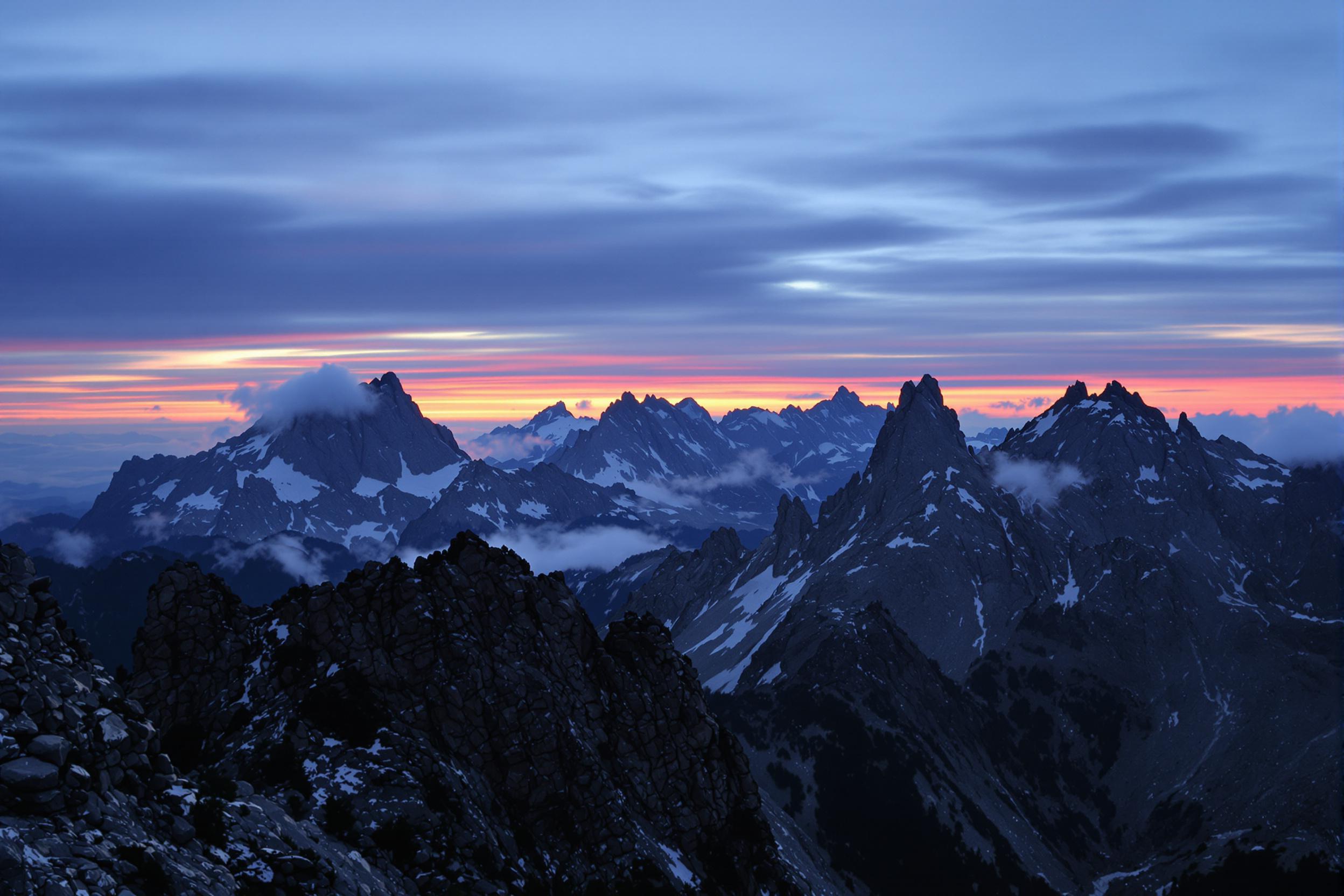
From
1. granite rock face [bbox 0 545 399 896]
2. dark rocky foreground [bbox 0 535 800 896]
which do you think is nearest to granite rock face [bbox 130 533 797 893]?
dark rocky foreground [bbox 0 535 800 896]

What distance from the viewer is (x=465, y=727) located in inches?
3492

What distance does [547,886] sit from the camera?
78.4 meters

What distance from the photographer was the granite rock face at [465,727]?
73.2 meters

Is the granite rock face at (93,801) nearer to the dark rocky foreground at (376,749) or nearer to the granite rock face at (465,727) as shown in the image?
the dark rocky foreground at (376,749)

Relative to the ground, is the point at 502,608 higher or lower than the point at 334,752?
higher

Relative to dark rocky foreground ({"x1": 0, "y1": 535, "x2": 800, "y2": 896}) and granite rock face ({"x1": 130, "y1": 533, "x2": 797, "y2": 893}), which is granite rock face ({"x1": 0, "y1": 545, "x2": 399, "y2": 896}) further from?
granite rock face ({"x1": 130, "y1": 533, "x2": 797, "y2": 893})

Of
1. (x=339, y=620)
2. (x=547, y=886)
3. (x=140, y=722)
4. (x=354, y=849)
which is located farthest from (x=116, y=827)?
(x=339, y=620)

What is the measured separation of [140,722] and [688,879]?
61.3 m

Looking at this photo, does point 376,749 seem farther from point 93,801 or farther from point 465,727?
point 93,801

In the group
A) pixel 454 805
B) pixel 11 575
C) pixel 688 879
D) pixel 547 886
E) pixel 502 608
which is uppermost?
pixel 11 575

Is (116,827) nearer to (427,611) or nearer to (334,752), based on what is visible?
(334,752)

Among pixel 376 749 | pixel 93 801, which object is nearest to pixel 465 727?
pixel 376 749

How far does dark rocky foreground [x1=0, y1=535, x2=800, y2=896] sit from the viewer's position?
39.1 metres

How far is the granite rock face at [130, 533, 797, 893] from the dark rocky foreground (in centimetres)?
22
